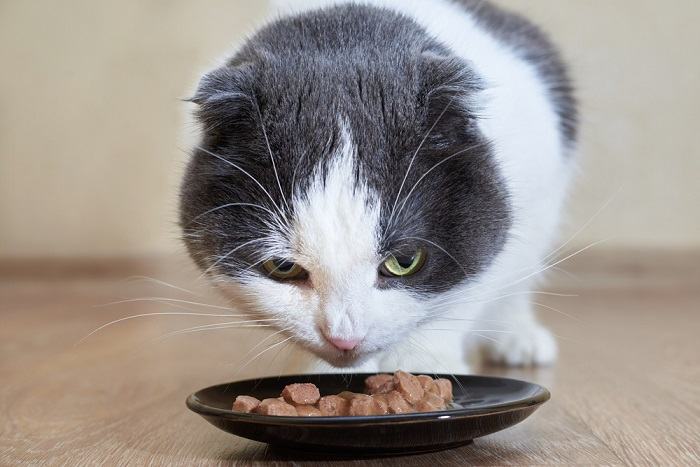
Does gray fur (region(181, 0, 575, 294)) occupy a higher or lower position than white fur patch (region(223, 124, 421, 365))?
higher

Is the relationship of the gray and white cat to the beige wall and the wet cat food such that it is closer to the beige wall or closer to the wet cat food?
the wet cat food

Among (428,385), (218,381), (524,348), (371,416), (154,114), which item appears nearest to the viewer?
(371,416)

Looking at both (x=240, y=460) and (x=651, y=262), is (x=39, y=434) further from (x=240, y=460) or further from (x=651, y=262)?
(x=651, y=262)

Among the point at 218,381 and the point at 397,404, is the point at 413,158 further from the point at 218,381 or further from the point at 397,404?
the point at 218,381

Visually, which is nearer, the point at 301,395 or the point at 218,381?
the point at 301,395

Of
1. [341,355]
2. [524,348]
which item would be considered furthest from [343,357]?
[524,348]

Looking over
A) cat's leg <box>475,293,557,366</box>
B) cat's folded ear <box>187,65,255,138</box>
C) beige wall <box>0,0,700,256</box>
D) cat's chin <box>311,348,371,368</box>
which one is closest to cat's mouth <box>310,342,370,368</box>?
cat's chin <box>311,348,371,368</box>

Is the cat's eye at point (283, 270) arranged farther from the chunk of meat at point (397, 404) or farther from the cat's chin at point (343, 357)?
the chunk of meat at point (397, 404)
